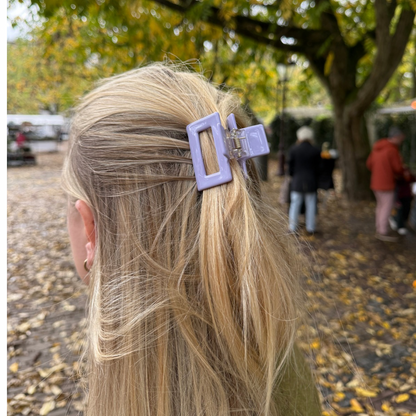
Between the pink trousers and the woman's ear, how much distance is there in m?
6.46

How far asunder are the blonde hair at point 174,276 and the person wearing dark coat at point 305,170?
5648 mm

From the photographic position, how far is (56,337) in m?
3.75

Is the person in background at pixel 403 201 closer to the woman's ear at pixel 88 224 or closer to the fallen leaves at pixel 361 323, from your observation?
the fallen leaves at pixel 361 323

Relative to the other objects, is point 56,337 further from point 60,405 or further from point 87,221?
point 87,221

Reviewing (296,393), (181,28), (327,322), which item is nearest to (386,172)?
(181,28)

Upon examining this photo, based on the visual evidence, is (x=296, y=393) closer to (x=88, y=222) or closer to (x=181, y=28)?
(x=88, y=222)

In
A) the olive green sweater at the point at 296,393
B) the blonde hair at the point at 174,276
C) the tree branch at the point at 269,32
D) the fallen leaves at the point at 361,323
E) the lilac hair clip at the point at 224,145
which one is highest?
the tree branch at the point at 269,32

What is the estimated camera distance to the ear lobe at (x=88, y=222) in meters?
1.04

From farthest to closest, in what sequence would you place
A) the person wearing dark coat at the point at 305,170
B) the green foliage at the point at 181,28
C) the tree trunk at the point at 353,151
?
the tree trunk at the point at 353,151, the person wearing dark coat at the point at 305,170, the green foliage at the point at 181,28

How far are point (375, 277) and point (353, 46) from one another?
5578 millimetres

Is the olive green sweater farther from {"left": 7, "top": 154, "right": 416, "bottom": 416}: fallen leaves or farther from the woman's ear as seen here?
the woman's ear

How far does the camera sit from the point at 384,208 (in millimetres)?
6754

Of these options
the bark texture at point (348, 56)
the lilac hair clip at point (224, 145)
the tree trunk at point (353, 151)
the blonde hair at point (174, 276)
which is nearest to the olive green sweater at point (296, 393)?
the blonde hair at point (174, 276)

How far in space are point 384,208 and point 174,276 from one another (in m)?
6.57
